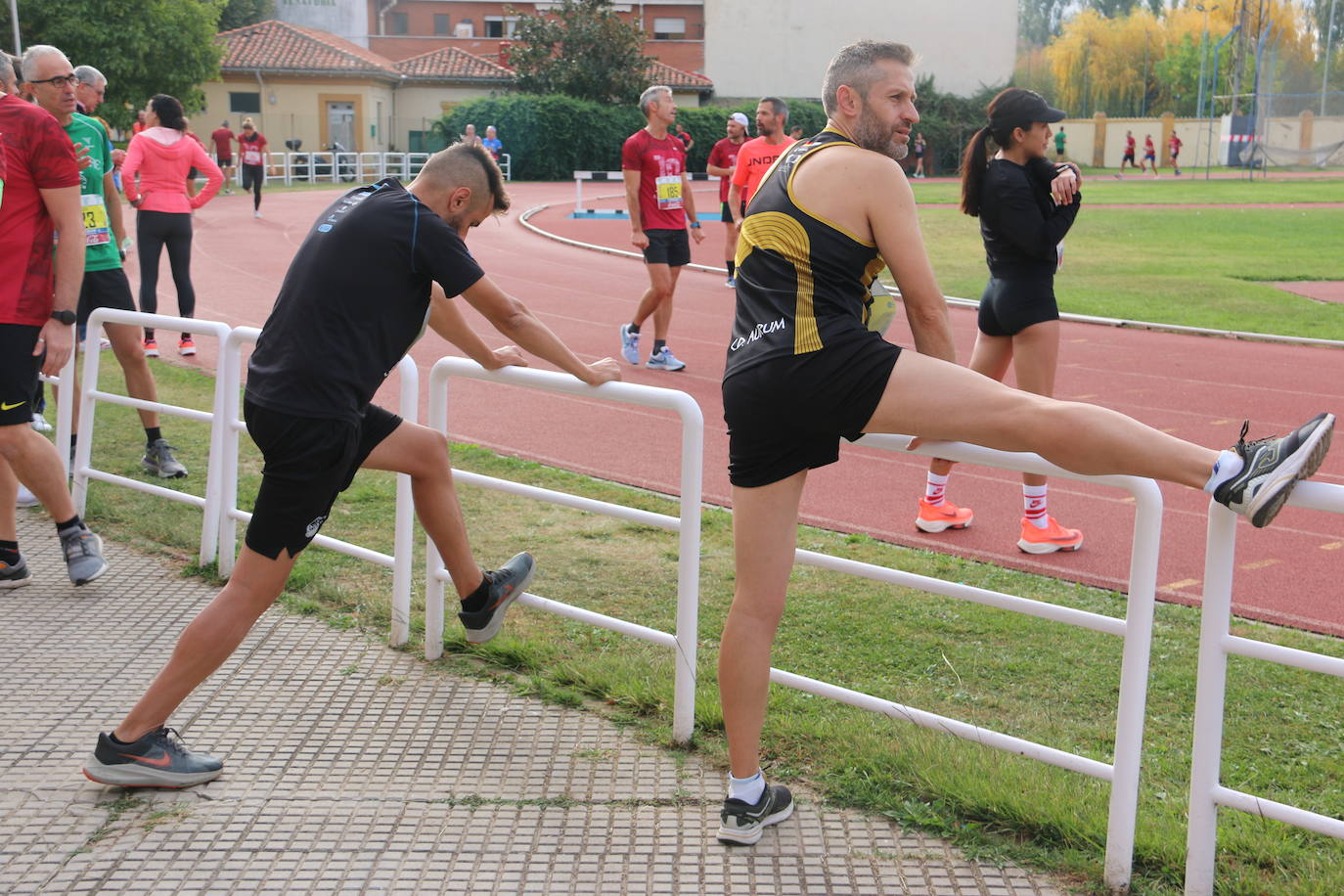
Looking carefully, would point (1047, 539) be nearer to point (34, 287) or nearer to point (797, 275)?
point (797, 275)

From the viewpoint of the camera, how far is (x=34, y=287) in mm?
5309

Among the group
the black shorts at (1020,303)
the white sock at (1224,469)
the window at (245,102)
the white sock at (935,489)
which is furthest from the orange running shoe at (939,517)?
the window at (245,102)

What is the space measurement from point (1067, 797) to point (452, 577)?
212cm

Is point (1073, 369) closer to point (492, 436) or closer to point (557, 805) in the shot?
point (492, 436)

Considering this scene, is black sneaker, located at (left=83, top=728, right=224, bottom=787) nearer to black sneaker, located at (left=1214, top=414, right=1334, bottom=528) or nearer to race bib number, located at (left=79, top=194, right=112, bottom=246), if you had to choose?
black sneaker, located at (left=1214, top=414, right=1334, bottom=528)

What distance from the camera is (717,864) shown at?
11.1 feet

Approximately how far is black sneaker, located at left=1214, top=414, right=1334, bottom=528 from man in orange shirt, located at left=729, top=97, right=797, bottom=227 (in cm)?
958

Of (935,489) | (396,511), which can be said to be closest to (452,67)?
(935,489)

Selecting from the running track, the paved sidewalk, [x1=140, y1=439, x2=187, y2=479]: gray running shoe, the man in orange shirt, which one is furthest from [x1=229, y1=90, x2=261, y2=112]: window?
→ the paved sidewalk

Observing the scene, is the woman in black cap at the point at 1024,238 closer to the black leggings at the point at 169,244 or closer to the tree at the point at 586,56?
the black leggings at the point at 169,244

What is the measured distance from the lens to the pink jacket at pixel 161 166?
1067 centimetres

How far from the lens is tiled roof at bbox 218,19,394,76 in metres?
57.4

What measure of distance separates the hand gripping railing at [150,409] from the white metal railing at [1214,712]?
4175 millimetres

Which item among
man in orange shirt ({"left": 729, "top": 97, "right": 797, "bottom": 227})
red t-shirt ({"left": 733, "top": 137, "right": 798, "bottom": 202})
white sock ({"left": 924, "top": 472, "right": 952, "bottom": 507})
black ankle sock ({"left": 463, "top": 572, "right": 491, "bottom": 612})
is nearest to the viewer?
black ankle sock ({"left": 463, "top": 572, "right": 491, "bottom": 612})
